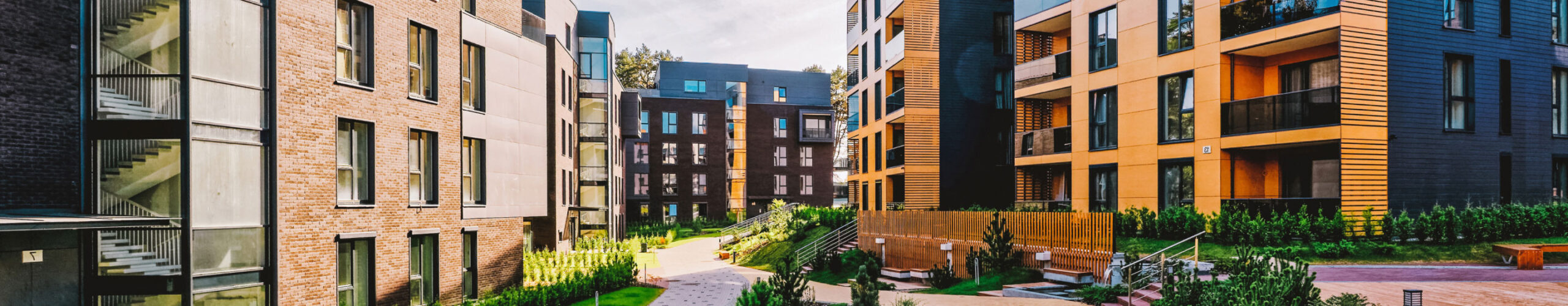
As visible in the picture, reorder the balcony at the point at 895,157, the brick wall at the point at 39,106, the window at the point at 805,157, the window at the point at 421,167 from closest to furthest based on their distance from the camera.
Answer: the brick wall at the point at 39,106 → the window at the point at 421,167 → the balcony at the point at 895,157 → the window at the point at 805,157

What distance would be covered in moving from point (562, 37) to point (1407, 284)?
2794 centimetres

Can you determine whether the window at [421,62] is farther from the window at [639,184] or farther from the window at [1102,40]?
the window at [639,184]

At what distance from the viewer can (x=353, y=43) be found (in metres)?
17.1

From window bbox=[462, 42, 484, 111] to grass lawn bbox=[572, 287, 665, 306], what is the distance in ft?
16.2

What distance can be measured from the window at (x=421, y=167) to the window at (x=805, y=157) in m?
47.5

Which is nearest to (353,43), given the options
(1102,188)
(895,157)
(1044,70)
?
(1102,188)

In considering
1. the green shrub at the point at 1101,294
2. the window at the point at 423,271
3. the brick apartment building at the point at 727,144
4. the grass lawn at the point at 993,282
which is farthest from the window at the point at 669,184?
the green shrub at the point at 1101,294

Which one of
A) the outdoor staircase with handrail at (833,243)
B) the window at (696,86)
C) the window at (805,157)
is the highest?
the window at (696,86)

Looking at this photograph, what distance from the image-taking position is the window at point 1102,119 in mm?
25594

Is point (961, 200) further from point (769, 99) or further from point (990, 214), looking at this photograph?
point (769, 99)

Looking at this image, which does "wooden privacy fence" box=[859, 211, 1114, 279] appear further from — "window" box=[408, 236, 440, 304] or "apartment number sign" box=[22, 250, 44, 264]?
"apartment number sign" box=[22, 250, 44, 264]

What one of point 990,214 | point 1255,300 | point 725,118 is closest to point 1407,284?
point 1255,300

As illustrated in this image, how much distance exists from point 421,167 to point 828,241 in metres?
17.2

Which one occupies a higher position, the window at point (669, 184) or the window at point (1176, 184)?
the window at point (1176, 184)
